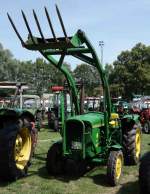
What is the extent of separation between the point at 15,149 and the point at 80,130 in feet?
4.39

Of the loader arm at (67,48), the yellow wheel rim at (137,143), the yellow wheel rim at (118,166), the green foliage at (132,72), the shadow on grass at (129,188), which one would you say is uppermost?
the green foliage at (132,72)

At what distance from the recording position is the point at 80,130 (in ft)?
28.1

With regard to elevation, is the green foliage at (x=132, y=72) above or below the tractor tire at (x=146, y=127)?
above

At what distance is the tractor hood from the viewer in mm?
8641

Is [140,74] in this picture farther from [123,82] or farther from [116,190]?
[116,190]

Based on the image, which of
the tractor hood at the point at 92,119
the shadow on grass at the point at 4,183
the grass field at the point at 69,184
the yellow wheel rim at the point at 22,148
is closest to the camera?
the grass field at the point at 69,184

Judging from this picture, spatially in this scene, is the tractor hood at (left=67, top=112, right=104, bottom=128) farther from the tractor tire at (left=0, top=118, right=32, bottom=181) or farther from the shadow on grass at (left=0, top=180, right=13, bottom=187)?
the shadow on grass at (left=0, top=180, right=13, bottom=187)

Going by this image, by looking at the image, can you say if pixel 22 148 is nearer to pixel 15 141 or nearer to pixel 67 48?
pixel 15 141

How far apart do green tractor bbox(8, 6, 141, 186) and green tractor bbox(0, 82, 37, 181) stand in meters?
0.53

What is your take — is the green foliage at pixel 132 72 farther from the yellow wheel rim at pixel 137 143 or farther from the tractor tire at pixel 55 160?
the tractor tire at pixel 55 160

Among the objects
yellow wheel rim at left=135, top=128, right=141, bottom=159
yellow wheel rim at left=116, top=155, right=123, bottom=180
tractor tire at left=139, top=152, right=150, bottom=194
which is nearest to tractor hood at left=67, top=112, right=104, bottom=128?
yellow wheel rim at left=116, top=155, right=123, bottom=180

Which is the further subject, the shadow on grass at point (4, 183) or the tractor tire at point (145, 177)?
the shadow on grass at point (4, 183)

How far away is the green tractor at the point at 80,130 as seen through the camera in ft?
26.7

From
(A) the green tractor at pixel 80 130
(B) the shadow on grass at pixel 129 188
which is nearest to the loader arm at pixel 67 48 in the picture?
(A) the green tractor at pixel 80 130
